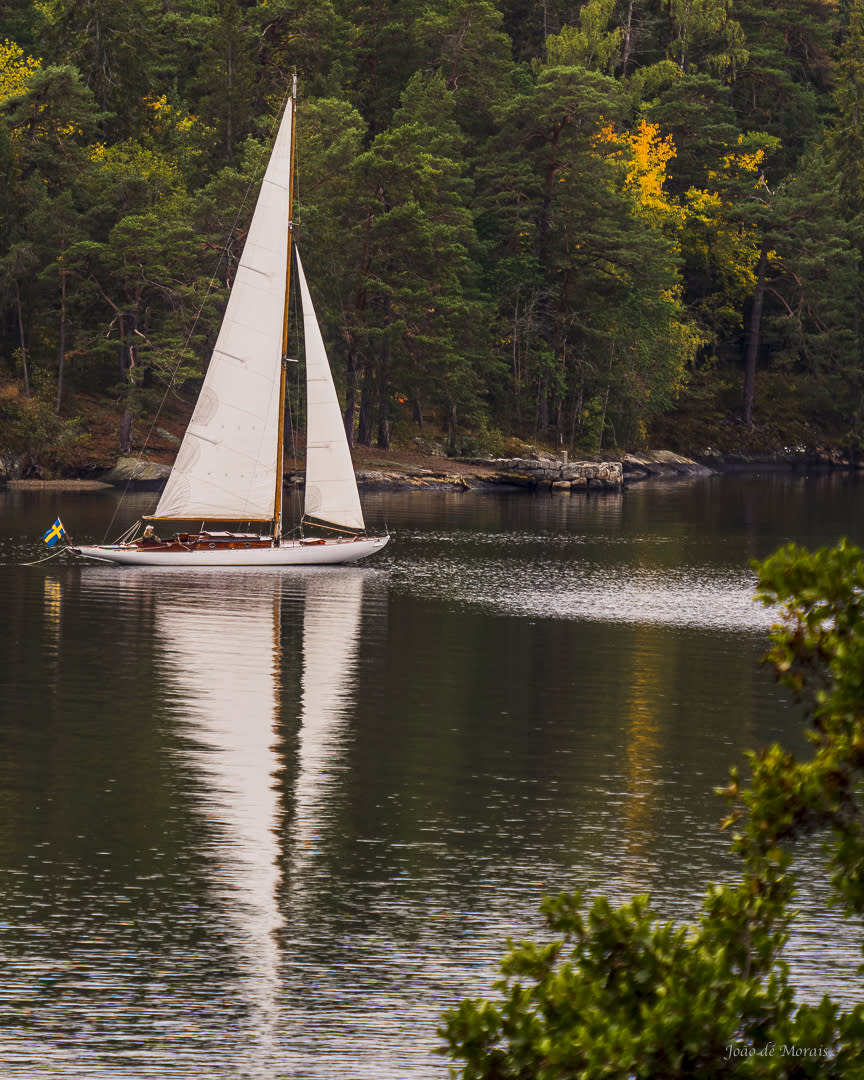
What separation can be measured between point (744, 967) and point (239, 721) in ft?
72.0

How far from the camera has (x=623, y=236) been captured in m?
111

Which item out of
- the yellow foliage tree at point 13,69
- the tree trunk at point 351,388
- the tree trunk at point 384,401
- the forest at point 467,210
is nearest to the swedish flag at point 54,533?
the forest at point 467,210

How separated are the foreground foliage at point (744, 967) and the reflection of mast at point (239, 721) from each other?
7.56 m

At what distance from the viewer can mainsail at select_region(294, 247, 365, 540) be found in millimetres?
54875

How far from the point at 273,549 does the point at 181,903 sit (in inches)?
1398

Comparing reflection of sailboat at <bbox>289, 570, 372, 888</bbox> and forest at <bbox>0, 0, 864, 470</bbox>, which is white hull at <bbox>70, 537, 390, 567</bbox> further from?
forest at <bbox>0, 0, 864, 470</bbox>

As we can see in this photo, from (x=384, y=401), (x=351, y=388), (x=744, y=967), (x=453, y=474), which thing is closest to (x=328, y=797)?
(x=744, y=967)

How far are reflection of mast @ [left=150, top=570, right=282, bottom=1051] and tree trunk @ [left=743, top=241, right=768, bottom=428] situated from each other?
8248 cm

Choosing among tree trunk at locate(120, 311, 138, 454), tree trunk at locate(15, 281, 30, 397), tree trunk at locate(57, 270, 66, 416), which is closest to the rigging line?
tree trunk at locate(120, 311, 138, 454)

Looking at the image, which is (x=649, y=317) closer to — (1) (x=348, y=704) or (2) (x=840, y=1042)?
(1) (x=348, y=704)

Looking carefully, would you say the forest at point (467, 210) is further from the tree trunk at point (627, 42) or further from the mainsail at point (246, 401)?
the mainsail at point (246, 401)

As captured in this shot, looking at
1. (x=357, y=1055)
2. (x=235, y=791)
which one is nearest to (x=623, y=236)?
(x=235, y=791)

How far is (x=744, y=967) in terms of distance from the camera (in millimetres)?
8016

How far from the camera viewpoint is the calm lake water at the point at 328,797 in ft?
51.4
